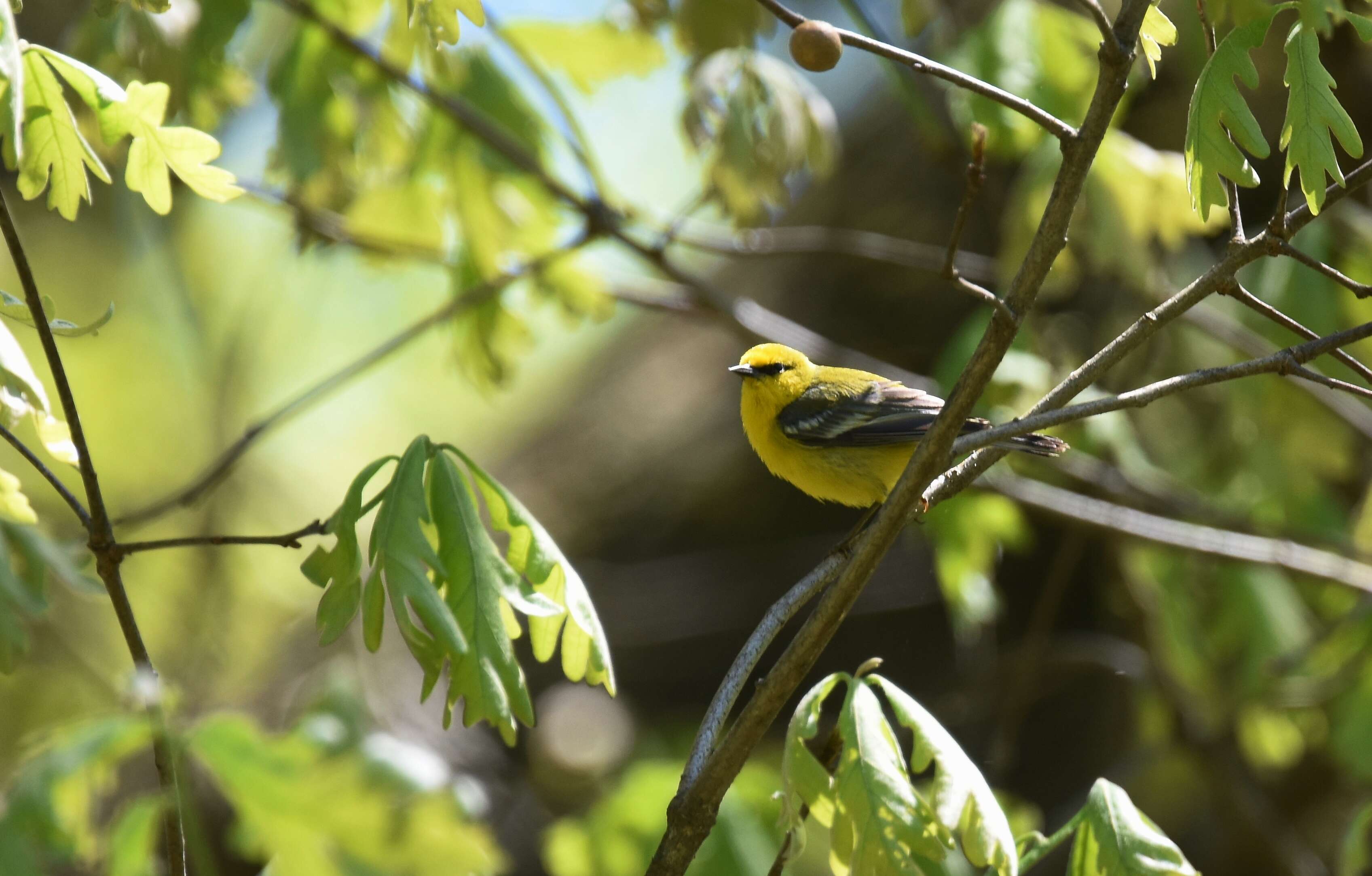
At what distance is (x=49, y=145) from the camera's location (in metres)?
1.45

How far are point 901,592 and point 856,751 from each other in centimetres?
422

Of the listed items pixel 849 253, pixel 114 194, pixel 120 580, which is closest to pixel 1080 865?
pixel 120 580

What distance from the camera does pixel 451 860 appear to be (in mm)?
1815

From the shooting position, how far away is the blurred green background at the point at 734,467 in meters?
3.37

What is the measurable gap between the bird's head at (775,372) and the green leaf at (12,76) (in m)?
2.42

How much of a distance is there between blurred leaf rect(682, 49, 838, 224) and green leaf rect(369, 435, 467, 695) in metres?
1.73

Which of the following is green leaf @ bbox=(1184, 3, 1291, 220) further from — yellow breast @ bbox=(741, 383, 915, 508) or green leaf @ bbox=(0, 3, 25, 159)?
yellow breast @ bbox=(741, 383, 915, 508)

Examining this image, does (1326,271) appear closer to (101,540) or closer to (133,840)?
(101,540)

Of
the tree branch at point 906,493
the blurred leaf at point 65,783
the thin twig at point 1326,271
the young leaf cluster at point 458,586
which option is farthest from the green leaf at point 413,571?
the thin twig at point 1326,271

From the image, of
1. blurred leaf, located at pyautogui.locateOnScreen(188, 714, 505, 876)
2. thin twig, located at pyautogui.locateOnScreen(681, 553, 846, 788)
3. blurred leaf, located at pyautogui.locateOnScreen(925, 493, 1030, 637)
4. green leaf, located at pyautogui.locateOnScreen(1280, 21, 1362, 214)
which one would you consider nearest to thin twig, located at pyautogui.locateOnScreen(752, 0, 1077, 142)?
green leaf, located at pyautogui.locateOnScreen(1280, 21, 1362, 214)

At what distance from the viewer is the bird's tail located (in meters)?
2.44

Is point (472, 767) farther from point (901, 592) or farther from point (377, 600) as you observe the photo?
point (377, 600)

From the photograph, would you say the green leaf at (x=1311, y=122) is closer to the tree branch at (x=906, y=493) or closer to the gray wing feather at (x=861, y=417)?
the tree branch at (x=906, y=493)

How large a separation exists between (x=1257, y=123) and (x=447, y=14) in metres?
1.10
